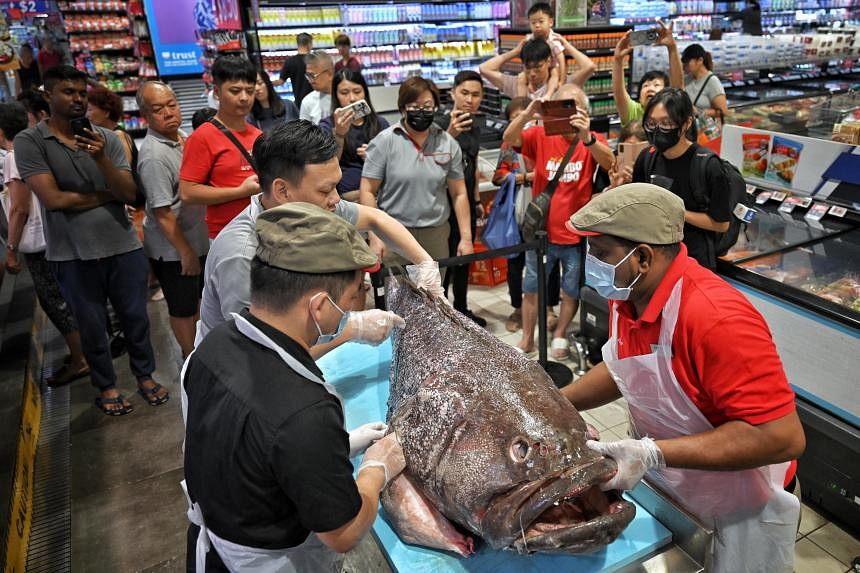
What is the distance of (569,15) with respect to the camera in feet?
26.1

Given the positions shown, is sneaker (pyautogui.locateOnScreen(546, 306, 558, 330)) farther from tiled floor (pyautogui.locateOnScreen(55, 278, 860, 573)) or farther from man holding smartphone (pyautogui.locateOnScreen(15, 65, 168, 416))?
man holding smartphone (pyautogui.locateOnScreen(15, 65, 168, 416))

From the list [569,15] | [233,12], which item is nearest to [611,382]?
[569,15]

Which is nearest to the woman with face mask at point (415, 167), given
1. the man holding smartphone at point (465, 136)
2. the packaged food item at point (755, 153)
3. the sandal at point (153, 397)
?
the man holding smartphone at point (465, 136)

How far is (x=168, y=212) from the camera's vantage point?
145 inches

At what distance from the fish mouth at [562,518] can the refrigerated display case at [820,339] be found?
78.0 inches

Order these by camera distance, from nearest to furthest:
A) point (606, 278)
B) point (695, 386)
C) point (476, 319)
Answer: point (695, 386) < point (606, 278) < point (476, 319)

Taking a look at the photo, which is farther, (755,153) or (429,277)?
(755,153)

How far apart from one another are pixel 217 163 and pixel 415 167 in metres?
1.25

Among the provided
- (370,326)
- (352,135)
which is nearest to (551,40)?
(352,135)

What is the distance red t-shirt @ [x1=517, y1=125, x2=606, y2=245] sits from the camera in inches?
165

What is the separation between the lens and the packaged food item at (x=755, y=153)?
4387mm

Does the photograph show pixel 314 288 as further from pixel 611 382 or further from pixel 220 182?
pixel 220 182

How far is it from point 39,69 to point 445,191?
11.5 meters

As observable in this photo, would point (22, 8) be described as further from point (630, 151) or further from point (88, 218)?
point (630, 151)
